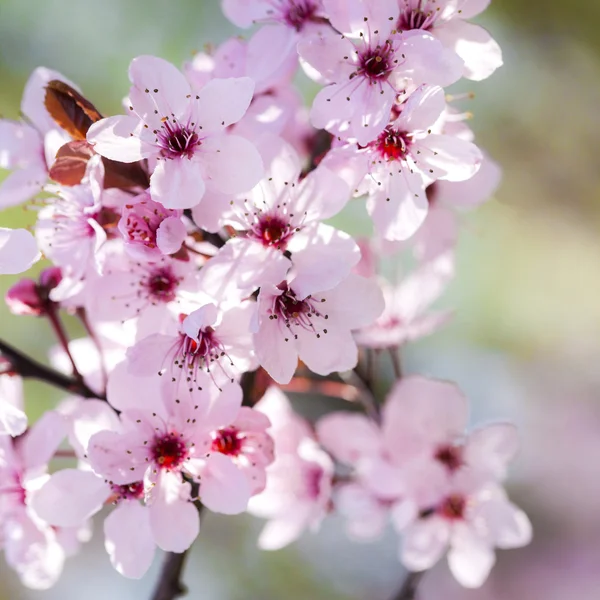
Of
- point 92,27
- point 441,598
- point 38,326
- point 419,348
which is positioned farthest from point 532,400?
point 92,27

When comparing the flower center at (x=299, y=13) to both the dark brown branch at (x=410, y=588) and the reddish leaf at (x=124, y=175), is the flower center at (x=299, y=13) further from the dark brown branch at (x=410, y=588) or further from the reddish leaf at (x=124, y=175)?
the dark brown branch at (x=410, y=588)

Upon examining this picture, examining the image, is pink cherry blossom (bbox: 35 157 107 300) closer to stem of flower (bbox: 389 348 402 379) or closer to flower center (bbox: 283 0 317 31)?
flower center (bbox: 283 0 317 31)

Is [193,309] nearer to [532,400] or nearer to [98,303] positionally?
[98,303]

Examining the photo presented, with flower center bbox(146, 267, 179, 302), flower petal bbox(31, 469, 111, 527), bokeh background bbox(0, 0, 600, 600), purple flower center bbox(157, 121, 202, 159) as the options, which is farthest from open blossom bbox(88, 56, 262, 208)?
bokeh background bbox(0, 0, 600, 600)

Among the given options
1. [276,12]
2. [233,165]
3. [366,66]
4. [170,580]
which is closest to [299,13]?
[276,12]

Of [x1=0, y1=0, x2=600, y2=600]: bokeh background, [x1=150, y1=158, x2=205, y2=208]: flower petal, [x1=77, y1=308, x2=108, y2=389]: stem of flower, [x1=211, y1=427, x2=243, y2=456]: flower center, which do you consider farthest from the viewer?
[x1=0, y1=0, x2=600, y2=600]: bokeh background

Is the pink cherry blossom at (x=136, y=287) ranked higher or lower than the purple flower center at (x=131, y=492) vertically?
higher

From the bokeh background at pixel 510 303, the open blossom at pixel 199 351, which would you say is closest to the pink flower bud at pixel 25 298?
the open blossom at pixel 199 351
